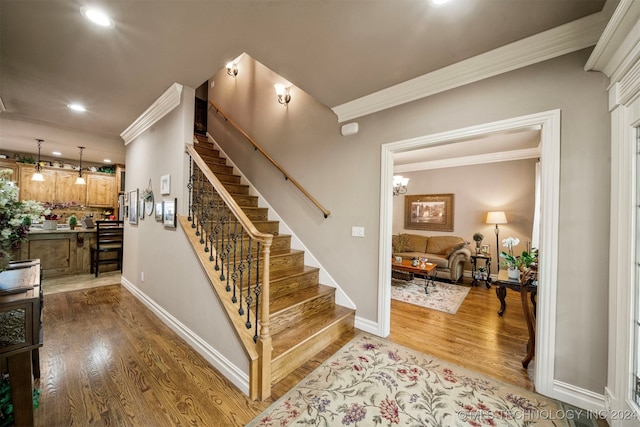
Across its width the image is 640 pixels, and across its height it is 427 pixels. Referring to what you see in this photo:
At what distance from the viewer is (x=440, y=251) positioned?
5.46 metres

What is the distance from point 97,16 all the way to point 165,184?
5.42 feet

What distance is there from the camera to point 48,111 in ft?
10.7

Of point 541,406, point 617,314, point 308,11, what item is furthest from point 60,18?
point 541,406

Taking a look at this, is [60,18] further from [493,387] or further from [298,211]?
[493,387]

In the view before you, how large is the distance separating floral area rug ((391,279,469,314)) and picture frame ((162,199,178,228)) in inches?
134

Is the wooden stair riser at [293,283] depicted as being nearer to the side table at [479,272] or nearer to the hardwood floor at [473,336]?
the hardwood floor at [473,336]

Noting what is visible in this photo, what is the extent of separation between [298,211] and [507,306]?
11.4ft

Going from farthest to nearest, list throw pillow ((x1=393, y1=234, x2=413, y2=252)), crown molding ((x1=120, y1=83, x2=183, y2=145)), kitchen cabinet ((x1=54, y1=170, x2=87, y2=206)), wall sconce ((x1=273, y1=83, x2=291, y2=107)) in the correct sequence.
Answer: kitchen cabinet ((x1=54, y1=170, x2=87, y2=206)), throw pillow ((x1=393, y1=234, x2=413, y2=252)), wall sconce ((x1=273, y1=83, x2=291, y2=107)), crown molding ((x1=120, y1=83, x2=183, y2=145))

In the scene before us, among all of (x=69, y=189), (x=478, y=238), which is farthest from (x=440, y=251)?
(x=69, y=189)

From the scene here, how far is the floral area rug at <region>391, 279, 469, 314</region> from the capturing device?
11.9ft

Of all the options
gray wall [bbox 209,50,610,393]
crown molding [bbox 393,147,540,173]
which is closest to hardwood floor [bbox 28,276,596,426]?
gray wall [bbox 209,50,610,393]

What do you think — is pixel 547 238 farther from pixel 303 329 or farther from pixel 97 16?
pixel 97 16

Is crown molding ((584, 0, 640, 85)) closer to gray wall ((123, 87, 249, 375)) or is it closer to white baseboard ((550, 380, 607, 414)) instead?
white baseboard ((550, 380, 607, 414))

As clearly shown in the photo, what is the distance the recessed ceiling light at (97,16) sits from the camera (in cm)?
166
